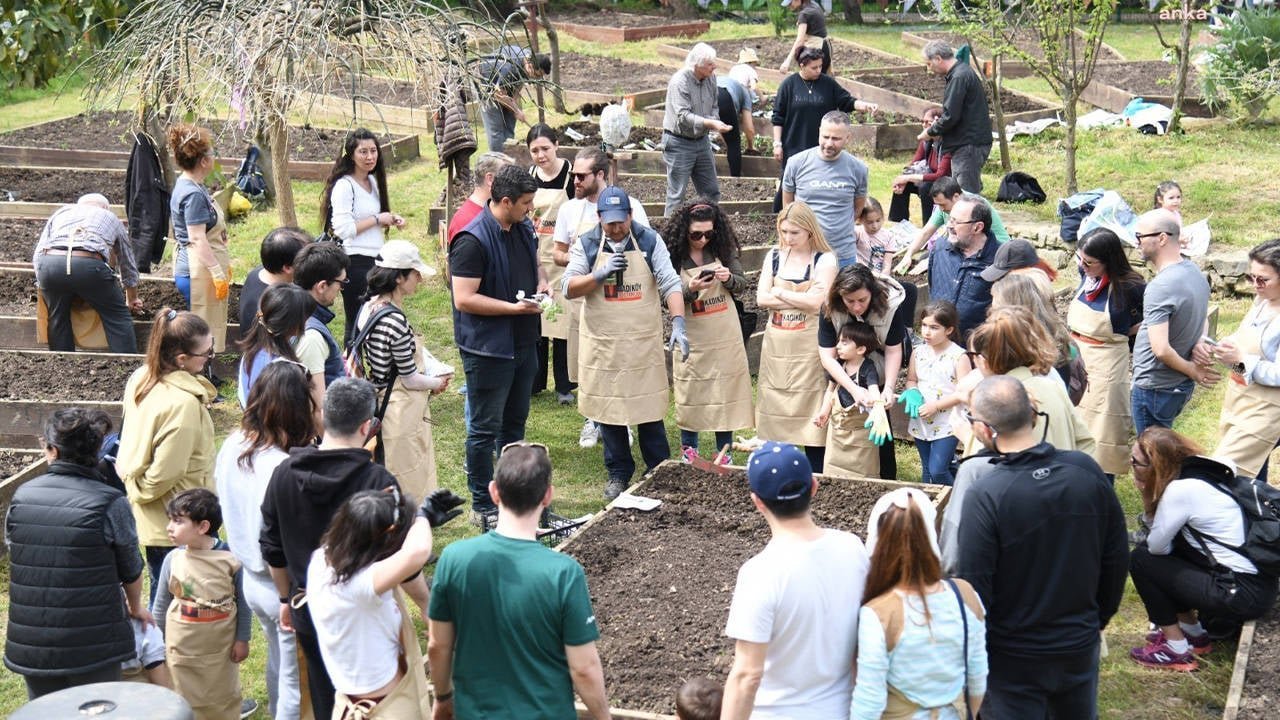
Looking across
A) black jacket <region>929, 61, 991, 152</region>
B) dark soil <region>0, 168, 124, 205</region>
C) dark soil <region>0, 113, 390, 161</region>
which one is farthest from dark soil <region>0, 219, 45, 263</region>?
black jacket <region>929, 61, 991, 152</region>

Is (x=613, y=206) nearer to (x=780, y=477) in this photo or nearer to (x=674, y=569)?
(x=674, y=569)

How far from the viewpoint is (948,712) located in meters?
3.84

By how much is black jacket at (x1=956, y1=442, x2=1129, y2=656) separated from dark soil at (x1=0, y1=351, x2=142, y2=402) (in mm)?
6086

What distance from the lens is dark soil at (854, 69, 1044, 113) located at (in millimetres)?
16062

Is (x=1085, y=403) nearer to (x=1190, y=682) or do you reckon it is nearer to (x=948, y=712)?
(x=1190, y=682)

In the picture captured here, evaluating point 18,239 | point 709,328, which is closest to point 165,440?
point 709,328

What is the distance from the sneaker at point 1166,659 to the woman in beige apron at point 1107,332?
140 centimetres

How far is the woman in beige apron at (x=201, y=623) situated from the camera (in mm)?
5055

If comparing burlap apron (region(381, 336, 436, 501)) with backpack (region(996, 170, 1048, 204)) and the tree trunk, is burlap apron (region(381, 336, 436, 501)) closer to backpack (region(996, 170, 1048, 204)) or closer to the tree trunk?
the tree trunk

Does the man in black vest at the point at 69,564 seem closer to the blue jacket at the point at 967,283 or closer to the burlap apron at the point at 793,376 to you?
the burlap apron at the point at 793,376

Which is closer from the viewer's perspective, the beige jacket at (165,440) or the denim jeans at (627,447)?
the beige jacket at (165,440)

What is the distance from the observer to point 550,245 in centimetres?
870

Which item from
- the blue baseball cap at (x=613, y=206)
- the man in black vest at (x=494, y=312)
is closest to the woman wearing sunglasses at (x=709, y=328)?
the blue baseball cap at (x=613, y=206)

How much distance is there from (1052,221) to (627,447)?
230 inches
